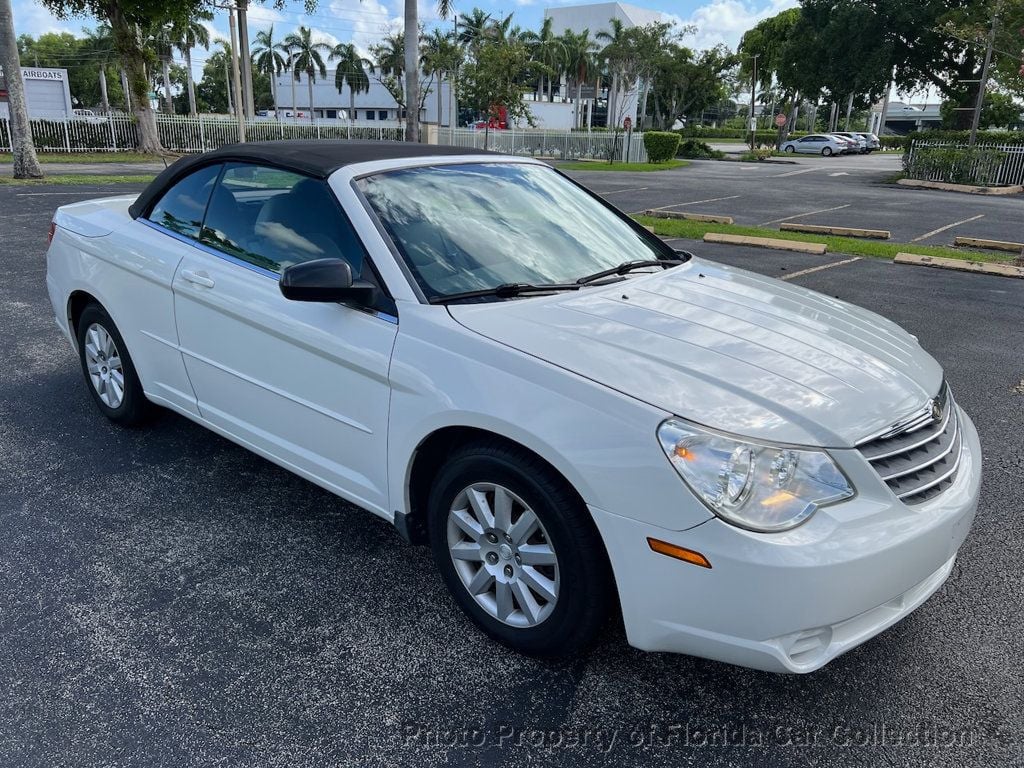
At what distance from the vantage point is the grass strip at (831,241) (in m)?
11.0

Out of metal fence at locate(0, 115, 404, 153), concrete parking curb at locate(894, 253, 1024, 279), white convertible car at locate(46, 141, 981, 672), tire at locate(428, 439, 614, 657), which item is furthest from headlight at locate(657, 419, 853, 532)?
metal fence at locate(0, 115, 404, 153)

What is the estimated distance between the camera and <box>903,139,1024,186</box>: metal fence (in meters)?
24.8

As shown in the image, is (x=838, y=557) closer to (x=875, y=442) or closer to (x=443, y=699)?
(x=875, y=442)

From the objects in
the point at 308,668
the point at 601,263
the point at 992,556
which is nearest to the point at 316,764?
the point at 308,668

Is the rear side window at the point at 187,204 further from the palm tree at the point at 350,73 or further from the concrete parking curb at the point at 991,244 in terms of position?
the palm tree at the point at 350,73

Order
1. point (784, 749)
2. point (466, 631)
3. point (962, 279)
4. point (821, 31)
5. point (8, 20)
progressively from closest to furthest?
point (784, 749) < point (466, 631) < point (962, 279) < point (8, 20) < point (821, 31)

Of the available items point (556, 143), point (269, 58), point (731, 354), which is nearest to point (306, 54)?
point (269, 58)

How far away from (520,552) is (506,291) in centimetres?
98

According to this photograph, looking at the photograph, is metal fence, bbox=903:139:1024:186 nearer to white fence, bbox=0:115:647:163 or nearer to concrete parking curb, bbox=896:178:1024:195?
concrete parking curb, bbox=896:178:1024:195

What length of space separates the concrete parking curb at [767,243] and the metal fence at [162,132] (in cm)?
2272

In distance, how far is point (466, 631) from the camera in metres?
2.80

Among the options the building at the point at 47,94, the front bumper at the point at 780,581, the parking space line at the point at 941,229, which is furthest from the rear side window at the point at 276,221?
the building at the point at 47,94

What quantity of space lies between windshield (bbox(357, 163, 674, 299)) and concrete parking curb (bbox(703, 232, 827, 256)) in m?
8.07

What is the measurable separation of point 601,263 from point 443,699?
1903 mm
